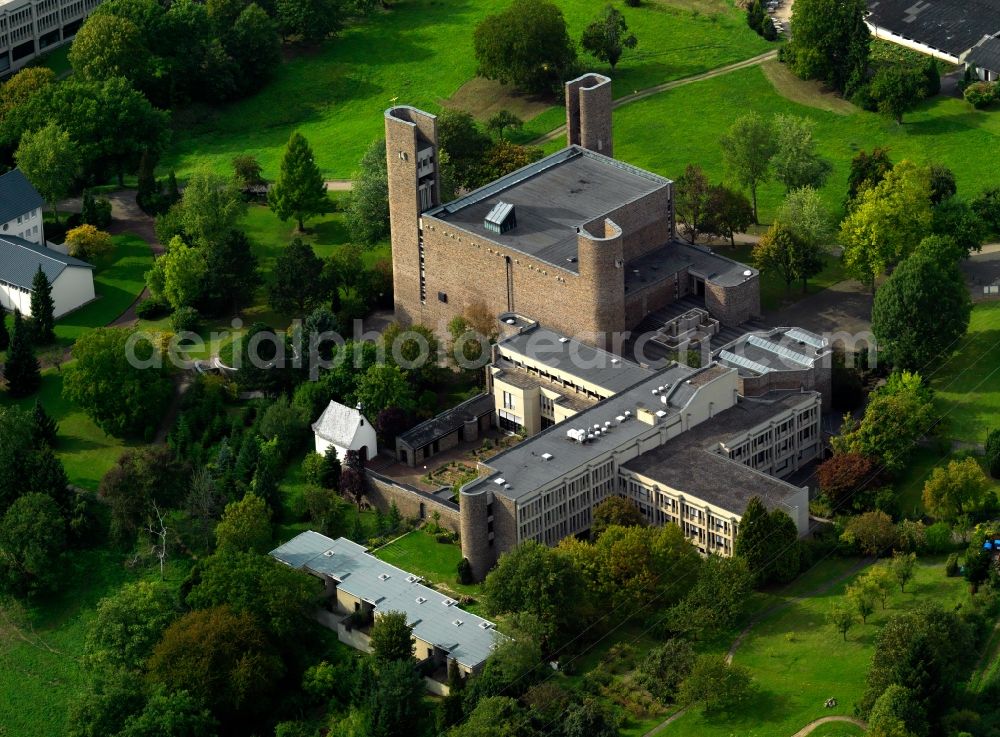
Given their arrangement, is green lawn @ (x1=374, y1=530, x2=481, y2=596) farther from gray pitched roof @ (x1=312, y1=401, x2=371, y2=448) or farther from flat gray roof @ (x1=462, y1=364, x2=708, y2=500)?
gray pitched roof @ (x1=312, y1=401, x2=371, y2=448)

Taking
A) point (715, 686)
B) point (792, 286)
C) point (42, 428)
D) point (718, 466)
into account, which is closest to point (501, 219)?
point (792, 286)

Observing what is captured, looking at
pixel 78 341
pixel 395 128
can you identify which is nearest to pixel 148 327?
pixel 78 341

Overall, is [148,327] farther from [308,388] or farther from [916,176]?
[916,176]

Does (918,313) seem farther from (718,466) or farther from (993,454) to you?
(718,466)

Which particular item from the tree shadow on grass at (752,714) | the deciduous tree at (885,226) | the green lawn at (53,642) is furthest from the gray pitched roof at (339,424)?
the deciduous tree at (885,226)

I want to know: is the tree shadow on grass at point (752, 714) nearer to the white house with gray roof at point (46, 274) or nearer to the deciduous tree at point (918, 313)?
the deciduous tree at point (918, 313)
